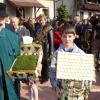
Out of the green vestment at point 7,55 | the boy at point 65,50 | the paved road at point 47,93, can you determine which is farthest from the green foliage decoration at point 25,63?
the paved road at point 47,93

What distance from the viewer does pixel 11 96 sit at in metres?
5.81

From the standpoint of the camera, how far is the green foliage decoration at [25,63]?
205 inches

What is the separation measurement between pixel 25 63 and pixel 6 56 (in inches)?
18.7

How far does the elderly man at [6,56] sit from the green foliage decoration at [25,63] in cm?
26

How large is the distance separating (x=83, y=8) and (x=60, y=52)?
A: 43059mm

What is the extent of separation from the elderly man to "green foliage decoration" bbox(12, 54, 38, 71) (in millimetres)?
256

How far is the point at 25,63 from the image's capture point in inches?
209

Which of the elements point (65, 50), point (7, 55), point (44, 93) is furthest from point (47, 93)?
point (65, 50)

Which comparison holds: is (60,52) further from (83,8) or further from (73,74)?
(83,8)

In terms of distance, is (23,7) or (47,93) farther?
(23,7)

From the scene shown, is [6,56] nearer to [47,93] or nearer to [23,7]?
[47,93]

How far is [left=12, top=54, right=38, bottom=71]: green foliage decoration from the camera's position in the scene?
5.21 meters

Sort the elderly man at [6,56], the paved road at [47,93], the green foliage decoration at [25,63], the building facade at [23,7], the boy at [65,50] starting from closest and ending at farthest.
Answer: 1. the boy at [65,50]
2. the green foliage decoration at [25,63]
3. the elderly man at [6,56]
4. the paved road at [47,93]
5. the building facade at [23,7]

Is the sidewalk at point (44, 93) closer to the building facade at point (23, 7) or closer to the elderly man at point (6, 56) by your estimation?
the elderly man at point (6, 56)
